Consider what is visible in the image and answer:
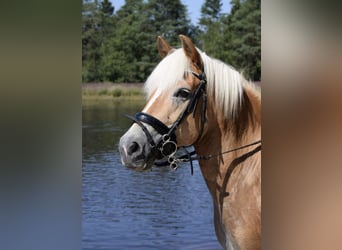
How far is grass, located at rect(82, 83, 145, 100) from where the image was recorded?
249cm

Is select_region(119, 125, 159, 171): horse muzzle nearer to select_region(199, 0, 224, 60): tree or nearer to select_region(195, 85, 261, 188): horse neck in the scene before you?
select_region(195, 85, 261, 188): horse neck

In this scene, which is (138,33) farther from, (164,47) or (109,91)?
(164,47)

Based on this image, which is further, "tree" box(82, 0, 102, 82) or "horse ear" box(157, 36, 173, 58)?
"tree" box(82, 0, 102, 82)

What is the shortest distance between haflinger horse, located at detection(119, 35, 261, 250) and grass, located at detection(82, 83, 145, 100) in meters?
0.59

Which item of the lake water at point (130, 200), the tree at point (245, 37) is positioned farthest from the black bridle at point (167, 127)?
the lake water at point (130, 200)

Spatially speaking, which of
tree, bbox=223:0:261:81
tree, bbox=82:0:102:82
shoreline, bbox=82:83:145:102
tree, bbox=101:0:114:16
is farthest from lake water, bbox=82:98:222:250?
tree, bbox=223:0:261:81

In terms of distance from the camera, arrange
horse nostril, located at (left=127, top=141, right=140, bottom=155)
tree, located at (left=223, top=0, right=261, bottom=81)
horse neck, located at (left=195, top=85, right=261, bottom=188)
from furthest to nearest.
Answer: tree, located at (left=223, top=0, right=261, bottom=81) < horse neck, located at (left=195, top=85, right=261, bottom=188) < horse nostril, located at (left=127, top=141, right=140, bottom=155)

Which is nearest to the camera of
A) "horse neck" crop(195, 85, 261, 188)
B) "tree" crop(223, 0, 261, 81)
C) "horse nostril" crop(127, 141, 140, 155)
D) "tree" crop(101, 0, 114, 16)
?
"horse nostril" crop(127, 141, 140, 155)

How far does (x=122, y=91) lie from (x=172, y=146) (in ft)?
2.59

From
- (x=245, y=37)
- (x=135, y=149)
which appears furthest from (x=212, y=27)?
(x=135, y=149)

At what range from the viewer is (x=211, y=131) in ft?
6.21

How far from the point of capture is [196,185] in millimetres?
2453

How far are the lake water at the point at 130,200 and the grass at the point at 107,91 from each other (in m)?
0.05
